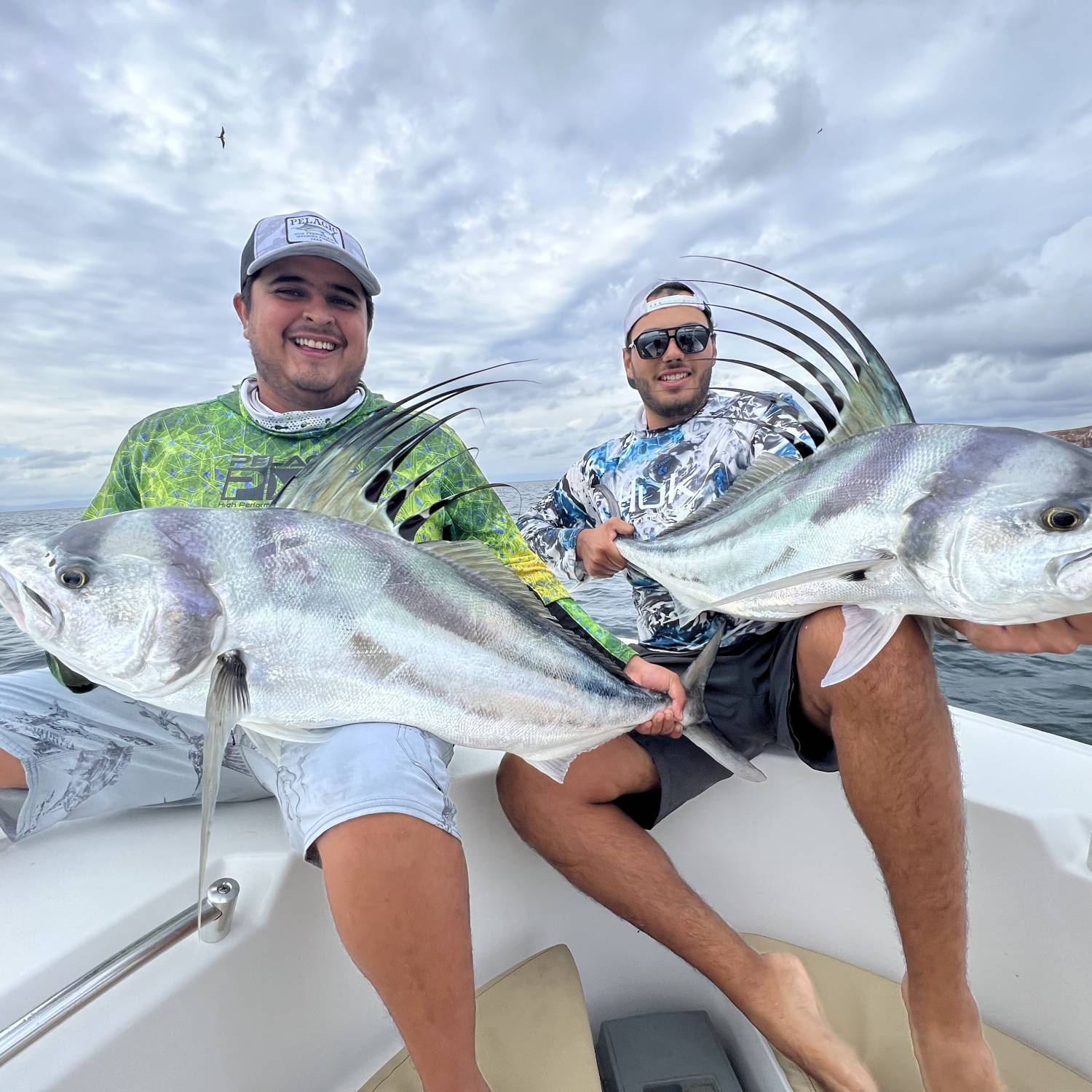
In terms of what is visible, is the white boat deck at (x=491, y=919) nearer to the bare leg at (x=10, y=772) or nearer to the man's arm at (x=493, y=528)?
the bare leg at (x=10, y=772)

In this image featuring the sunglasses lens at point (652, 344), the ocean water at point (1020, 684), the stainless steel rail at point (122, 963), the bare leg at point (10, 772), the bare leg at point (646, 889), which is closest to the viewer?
the stainless steel rail at point (122, 963)

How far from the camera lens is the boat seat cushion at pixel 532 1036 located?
1480mm

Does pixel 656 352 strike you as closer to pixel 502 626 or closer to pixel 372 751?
pixel 502 626

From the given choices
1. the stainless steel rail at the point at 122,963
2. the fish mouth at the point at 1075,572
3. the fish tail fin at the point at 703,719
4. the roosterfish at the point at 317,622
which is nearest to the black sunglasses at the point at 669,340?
the fish tail fin at the point at 703,719

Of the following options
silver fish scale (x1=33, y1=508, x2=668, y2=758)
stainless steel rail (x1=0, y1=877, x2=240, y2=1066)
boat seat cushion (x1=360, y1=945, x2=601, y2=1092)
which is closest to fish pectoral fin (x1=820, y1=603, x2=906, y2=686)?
silver fish scale (x1=33, y1=508, x2=668, y2=758)

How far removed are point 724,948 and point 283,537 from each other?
140 centimetres

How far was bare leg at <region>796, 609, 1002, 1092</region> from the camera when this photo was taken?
1387mm

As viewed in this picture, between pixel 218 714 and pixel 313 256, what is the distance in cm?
143

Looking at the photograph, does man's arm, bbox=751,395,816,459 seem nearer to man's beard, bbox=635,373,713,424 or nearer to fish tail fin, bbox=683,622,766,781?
man's beard, bbox=635,373,713,424

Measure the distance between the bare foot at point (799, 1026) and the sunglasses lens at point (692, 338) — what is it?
211 cm

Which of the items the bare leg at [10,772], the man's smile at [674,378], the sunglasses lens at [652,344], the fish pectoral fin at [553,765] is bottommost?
the bare leg at [10,772]

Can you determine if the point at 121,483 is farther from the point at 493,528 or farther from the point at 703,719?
the point at 703,719

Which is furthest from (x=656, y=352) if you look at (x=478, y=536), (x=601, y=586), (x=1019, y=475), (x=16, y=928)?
(x=601, y=586)

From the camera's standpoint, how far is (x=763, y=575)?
5.24 feet
